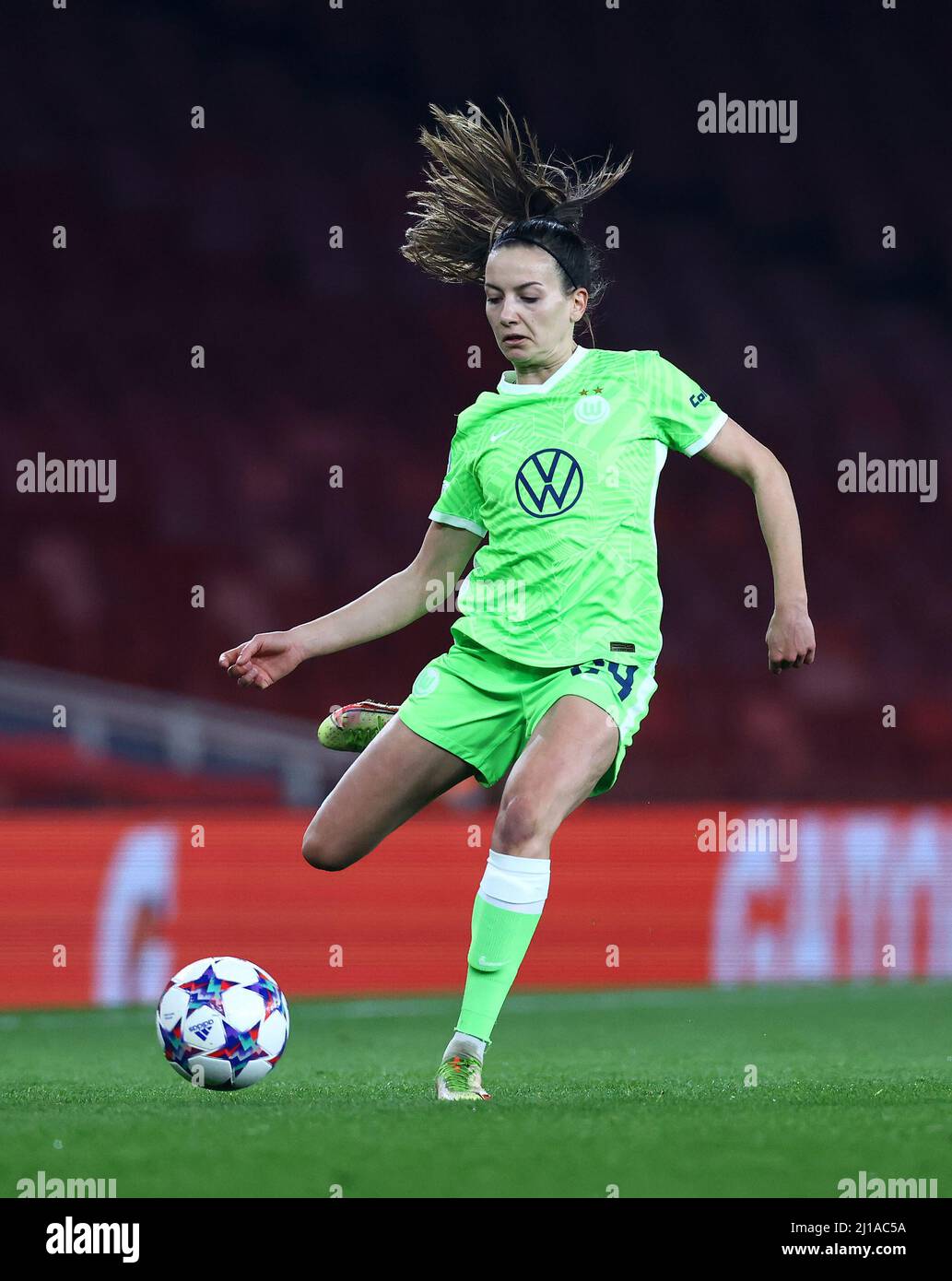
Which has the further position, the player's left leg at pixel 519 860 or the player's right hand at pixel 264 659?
the player's right hand at pixel 264 659

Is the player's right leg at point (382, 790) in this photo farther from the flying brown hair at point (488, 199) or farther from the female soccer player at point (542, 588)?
the flying brown hair at point (488, 199)

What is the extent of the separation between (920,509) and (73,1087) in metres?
11.1

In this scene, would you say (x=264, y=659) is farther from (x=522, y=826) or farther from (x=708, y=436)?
(x=708, y=436)

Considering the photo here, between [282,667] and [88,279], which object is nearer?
[282,667]

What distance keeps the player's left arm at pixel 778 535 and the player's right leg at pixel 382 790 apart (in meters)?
0.77

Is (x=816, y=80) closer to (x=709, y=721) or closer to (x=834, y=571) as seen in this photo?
(x=834, y=571)

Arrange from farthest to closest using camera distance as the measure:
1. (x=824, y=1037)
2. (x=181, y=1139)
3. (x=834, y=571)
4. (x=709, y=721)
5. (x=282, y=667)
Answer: (x=834, y=571) → (x=709, y=721) → (x=824, y=1037) → (x=282, y=667) → (x=181, y=1139)

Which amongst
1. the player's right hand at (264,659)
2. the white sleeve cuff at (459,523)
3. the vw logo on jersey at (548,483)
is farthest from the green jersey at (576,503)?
the player's right hand at (264,659)

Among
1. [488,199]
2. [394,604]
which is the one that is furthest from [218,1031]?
[488,199]

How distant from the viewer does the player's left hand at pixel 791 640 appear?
12.1 feet

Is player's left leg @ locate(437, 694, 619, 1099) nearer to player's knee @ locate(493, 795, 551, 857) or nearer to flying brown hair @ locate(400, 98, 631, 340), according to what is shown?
player's knee @ locate(493, 795, 551, 857)

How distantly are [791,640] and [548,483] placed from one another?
25.2 inches
